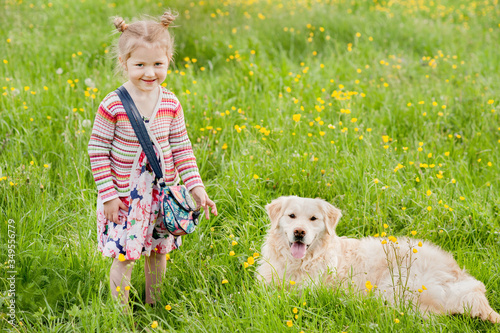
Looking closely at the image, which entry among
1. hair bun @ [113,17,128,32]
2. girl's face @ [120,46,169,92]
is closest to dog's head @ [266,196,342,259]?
girl's face @ [120,46,169,92]

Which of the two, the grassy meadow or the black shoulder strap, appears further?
the grassy meadow

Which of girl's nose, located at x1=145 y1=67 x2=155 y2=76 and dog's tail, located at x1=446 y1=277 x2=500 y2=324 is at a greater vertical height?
girl's nose, located at x1=145 y1=67 x2=155 y2=76

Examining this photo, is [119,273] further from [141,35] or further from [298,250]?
[141,35]

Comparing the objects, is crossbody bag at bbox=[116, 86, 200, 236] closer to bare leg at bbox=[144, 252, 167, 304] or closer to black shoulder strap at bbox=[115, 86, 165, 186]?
black shoulder strap at bbox=[115, 86, 165, 186]

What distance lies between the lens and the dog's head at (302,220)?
2843 mm

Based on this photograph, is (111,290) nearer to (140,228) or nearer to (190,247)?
(140,228)

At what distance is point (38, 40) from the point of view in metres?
5.71

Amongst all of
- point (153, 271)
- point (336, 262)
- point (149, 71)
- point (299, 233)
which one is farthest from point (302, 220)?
point (149, 71)

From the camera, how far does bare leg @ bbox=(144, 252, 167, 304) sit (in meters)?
2.84

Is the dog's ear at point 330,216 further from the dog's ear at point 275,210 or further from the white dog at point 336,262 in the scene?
the dog's ear at point 275,210

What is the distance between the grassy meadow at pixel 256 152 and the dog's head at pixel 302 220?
28 centimetres

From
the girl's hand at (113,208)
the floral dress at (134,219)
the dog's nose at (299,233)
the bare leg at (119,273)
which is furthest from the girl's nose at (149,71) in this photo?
the dog's nose at (299,233)

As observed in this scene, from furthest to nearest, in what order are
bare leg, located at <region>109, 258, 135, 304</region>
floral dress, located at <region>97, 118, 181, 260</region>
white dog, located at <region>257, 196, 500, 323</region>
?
white dog, located at <region>257, 196, 500, 323</region>
bare leg, located at <region>109, 258, 135, 304</region>
floral dress, located at <region>97, 118, 181, 260</region>

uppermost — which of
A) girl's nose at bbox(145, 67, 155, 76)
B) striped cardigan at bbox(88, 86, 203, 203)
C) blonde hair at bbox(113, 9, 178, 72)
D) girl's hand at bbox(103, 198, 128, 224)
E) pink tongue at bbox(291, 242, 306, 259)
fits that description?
blonde hair at bbox(113, 9, 178, 72)
